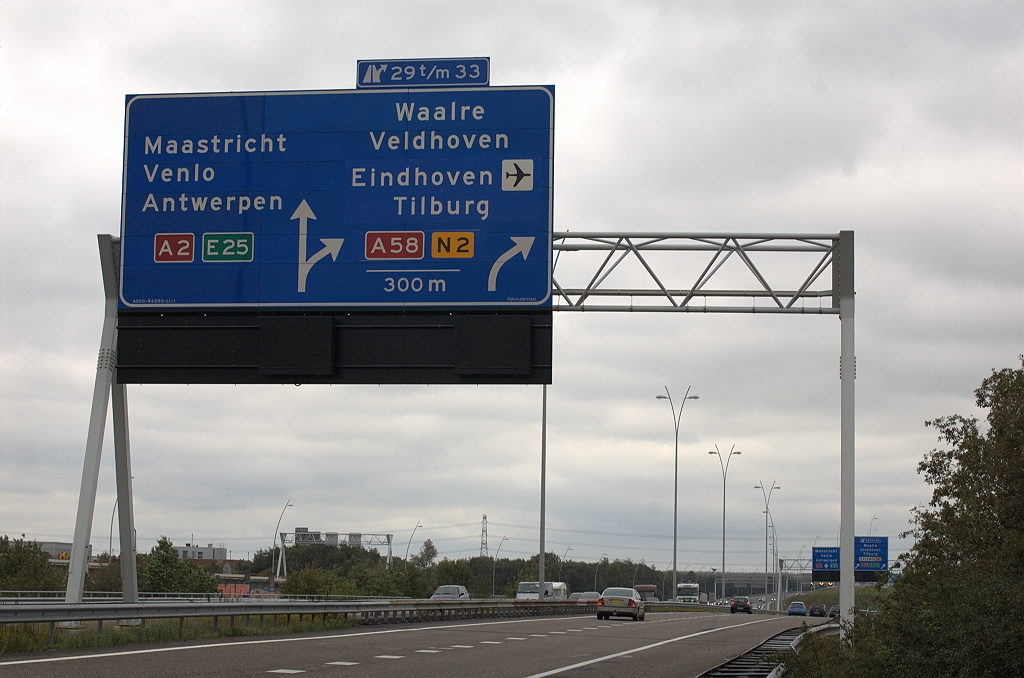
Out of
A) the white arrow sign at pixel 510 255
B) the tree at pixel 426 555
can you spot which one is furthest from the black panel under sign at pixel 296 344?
the tree at pixel 426 555

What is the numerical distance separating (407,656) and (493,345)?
6244mm

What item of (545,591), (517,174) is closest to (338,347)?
(517,174)

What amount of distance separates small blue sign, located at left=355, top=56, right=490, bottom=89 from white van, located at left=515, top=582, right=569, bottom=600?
1923 inches

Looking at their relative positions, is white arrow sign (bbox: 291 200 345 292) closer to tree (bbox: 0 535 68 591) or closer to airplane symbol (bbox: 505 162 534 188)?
airplane symbol (bbox: 505 162 534 188)

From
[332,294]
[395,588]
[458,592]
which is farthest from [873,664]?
[395,588]

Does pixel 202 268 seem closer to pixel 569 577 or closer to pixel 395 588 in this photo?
pixel 395 588

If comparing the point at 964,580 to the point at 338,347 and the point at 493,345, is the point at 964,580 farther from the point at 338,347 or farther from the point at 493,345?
the point at 338,347

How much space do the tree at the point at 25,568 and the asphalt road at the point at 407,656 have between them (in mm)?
57634

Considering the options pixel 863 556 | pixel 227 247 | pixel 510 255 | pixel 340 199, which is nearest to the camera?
pixel 510 255

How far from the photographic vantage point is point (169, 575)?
85.6 metres

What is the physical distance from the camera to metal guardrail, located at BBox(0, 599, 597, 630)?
19406 mm

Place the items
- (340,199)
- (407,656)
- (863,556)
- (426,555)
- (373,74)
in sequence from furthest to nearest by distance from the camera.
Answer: (426,555), (863,556), (373,74), (340,199), (407,656)

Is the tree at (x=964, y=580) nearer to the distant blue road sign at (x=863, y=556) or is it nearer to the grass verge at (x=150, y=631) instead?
the grass verge at (x=150, y=631)

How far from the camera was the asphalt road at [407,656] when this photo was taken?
676 inches
